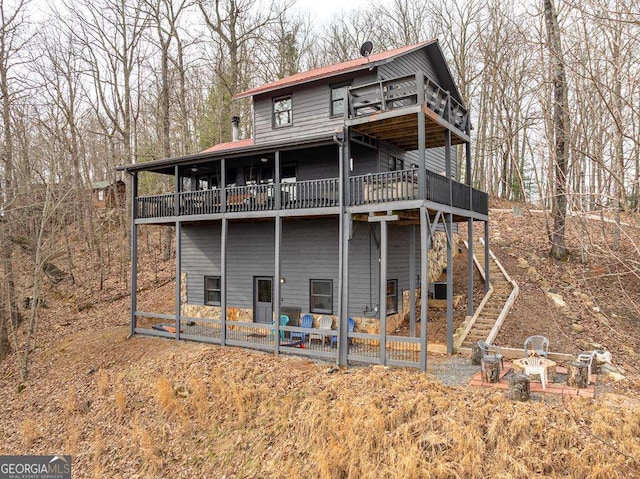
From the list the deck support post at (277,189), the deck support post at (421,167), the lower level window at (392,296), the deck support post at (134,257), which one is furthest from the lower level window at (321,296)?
the deck support post at (134,257)

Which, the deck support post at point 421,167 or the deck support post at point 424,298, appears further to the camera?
the deck support post at point 421,167

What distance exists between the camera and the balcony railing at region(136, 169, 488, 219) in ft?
36.4

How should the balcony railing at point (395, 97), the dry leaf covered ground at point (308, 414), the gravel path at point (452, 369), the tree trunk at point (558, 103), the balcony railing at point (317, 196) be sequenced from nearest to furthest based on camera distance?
the tree trunk at point (558, 103) → the dry leaf covered ground at point (308, 414) → the gravel path at point (452, 369) → the balcony railing at point (395, 97) → the balcony railing at point (317, 196)

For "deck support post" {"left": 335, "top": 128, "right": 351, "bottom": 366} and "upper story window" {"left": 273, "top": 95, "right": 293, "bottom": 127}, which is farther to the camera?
"upper story window" {"left": 273, "top": 95, "right": 293, "bottom": 127}

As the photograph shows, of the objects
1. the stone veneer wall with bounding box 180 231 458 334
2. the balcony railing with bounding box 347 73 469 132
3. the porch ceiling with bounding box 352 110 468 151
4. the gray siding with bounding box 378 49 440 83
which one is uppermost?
the gray siding with bounding box 378 49 440 83

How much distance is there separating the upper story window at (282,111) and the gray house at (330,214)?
→ 0.15 feet

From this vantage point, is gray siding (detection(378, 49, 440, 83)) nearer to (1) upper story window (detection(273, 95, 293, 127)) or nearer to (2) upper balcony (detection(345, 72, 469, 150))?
(2) upper balcony (detection(345, 72, 469, 150))

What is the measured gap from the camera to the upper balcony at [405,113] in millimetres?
10789

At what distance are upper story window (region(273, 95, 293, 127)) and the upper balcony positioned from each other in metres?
3.49

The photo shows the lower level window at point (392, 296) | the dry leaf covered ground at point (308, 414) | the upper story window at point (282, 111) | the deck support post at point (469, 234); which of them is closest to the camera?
the dry leaf covered ground at point (308, 414)

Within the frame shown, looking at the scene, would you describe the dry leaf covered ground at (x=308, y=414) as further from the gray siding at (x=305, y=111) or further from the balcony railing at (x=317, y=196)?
the gray siding at (x=305, y=111)

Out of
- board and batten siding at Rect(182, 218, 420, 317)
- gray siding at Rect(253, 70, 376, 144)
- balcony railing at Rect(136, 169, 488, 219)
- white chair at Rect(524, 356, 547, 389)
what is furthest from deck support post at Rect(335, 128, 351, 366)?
white chair at Rect(524, 356, 547, 389)

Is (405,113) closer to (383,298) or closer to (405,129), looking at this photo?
(405,129)

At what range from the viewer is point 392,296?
14211 mm
